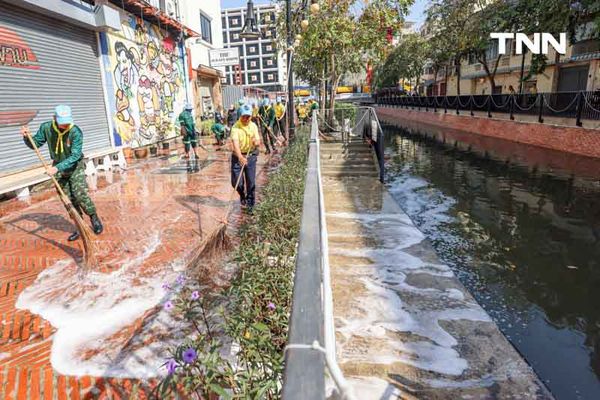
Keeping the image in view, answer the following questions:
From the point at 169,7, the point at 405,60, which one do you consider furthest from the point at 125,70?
the point at 405,60

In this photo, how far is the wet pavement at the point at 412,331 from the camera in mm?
3176

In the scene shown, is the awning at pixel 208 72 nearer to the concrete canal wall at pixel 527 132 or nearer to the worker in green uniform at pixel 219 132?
the worker in green uniform at pixel 219 132

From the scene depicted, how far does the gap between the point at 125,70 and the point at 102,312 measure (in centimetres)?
1116

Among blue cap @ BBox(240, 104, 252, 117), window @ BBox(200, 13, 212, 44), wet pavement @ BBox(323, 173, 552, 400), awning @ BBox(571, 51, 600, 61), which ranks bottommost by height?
wet pavement @ BBox(323, 173, 552, 400)

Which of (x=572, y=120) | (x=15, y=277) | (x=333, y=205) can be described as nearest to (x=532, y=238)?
(x=333, y=205)

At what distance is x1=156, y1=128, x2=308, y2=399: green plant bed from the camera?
1.86m

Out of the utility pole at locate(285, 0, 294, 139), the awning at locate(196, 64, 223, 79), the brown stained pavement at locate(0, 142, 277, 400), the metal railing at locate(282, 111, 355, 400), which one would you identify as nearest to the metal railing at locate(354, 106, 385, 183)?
the utility pole at locate(285, 0, 294, 139)

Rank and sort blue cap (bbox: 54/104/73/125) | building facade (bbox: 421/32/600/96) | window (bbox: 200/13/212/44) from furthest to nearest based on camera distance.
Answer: building facade (bbox: 421/32/600/96), window (bbox: 200/13/212/44), blue cap (bbox: 54/104/73/125)

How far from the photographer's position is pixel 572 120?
14.5 meters

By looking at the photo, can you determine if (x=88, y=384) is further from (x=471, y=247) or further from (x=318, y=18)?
(x=318, y=18)

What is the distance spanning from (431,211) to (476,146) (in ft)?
34.5

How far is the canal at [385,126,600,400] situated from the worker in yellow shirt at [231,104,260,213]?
3202mm

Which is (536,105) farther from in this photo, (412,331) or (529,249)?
(412,331)

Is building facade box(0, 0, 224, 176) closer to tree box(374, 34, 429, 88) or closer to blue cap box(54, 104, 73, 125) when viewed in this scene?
blue cap box(54, 104, 73, 125)
